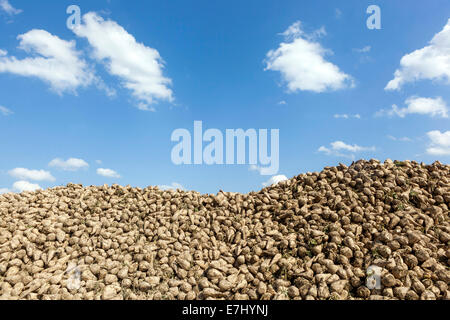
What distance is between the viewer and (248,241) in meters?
7.79

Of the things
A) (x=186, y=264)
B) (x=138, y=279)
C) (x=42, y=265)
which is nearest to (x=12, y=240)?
(x=42, y=265)

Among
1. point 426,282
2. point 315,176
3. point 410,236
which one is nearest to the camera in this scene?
point 426,282

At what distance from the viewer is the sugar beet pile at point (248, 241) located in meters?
6.64

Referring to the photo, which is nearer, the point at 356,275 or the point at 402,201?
the point at 356,275

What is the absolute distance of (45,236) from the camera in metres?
8.53

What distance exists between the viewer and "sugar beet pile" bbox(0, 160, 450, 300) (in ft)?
21.8

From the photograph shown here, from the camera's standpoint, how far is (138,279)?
7293mm

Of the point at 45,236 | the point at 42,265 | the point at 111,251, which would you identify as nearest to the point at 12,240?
the point at 45,236

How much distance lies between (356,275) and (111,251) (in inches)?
207
